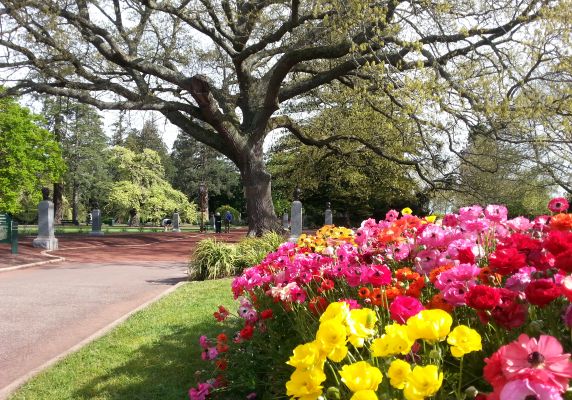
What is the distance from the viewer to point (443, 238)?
367 cm

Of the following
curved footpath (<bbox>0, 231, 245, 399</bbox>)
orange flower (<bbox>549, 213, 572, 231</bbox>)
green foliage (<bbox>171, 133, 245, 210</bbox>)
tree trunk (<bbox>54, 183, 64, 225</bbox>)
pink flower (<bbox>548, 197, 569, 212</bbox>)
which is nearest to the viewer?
orange flower (<bbox>549, 213, 572, 231</bbox>)

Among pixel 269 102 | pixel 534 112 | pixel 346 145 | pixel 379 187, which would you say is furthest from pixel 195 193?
pixel 534 112

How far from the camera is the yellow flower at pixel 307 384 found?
73.7 inches

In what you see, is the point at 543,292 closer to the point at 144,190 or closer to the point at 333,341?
the point at 333,341

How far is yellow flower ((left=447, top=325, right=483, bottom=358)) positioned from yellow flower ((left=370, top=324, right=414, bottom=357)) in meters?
0.16

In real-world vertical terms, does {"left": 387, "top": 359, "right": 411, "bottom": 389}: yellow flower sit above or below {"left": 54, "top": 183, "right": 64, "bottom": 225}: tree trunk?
below

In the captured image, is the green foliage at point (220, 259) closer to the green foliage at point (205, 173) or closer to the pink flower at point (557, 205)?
the pink flower at point (557, 205)

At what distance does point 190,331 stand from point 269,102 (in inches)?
462

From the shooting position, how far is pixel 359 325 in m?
2.13

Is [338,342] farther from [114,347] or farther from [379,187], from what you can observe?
[379,187]

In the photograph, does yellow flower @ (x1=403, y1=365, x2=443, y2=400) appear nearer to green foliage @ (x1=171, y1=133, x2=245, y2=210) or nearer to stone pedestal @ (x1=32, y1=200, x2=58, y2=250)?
stone pedestal @ (x1=32, y1=200, x2=58, y2=250)

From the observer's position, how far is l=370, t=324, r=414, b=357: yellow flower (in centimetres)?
190

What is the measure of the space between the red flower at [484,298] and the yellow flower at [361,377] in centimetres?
57

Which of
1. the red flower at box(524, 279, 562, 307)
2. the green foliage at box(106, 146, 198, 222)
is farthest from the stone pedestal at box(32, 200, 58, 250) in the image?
the green foliage at box(106, 146, 198, 222)
